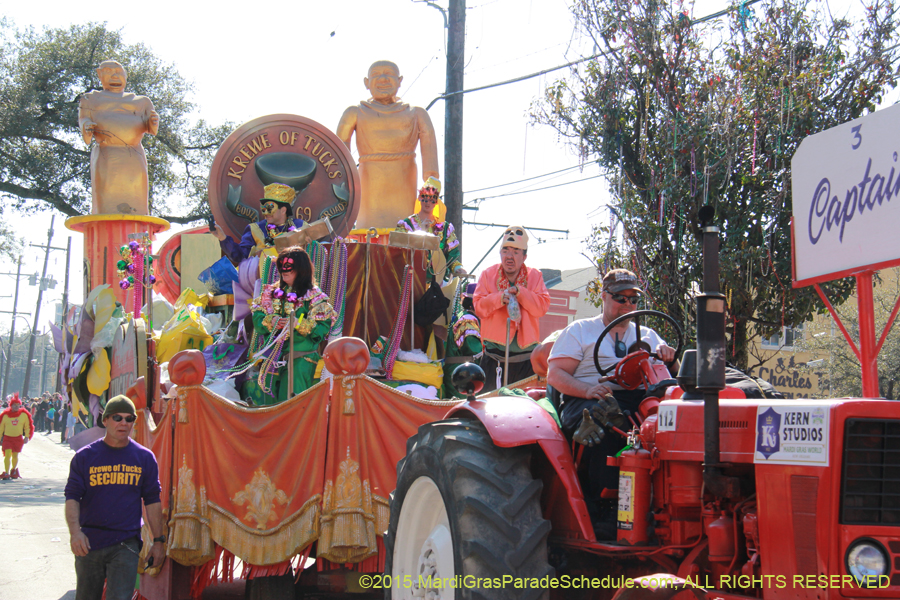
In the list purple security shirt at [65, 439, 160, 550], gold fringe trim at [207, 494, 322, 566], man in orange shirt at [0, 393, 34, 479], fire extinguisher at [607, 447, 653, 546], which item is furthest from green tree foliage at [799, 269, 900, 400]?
man in orange shirt at [0, 393, 34, 479]

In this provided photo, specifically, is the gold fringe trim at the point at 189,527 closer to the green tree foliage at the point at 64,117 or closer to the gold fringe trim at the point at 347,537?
the gold fringe trim at the point at 347,537

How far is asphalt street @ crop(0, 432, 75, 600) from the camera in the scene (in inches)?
287

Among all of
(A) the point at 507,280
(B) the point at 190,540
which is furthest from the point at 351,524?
(A) the point at 507,280

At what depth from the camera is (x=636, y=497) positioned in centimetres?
353

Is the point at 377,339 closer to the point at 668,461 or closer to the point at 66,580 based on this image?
the point at 66,580

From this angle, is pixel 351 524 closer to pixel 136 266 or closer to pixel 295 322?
pixel 295 322

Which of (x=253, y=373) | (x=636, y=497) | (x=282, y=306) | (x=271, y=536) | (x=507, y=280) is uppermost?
(x=507, y=280)

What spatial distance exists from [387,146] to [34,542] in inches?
253

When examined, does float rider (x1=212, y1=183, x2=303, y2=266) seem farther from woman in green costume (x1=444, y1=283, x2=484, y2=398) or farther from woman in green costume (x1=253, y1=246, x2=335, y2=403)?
woman in green costume (x1=444, y1=283, x2=484, y2=398)

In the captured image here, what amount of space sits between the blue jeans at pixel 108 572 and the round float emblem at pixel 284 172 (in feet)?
17.3

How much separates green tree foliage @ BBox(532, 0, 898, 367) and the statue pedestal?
7.54 metres

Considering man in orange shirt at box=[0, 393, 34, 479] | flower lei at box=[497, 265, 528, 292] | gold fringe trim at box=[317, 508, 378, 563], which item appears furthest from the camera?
man in orange shirt at box=[0, 393, 34, 479]

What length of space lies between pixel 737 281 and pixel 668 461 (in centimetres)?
549

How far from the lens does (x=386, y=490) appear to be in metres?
5.83
